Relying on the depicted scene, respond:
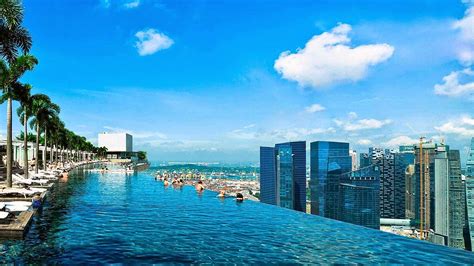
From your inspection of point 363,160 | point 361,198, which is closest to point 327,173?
point 363,160

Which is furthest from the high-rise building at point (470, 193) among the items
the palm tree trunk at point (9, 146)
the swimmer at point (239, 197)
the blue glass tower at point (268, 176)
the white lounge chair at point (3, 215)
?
the palm tree trunk at point (9, 146)

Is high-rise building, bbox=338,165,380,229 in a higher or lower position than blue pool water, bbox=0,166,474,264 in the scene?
lower

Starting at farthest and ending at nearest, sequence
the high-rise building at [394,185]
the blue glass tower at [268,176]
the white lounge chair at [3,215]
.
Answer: the blue glass tower at [268,176], the high-rise building at [394,185], the white lounge chair at [3,215]

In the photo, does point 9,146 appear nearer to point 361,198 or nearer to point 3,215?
point 3,215

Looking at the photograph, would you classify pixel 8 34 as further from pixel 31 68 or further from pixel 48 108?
pixel 48 108

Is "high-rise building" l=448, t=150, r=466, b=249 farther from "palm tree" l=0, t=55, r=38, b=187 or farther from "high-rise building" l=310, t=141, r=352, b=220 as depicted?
"palm tree" l=0, t=55, r=38, b=187

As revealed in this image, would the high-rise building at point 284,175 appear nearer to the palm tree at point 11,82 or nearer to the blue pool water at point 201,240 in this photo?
the blue pool water at point 201,240

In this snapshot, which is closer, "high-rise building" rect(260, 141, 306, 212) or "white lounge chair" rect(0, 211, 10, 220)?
"white lounge chair" rect(0, 211, 10, 220)

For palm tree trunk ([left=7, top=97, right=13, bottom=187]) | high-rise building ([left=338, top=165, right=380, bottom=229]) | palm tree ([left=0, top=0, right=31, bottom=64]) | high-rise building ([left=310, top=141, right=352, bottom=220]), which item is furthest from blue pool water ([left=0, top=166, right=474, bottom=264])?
high-rise building ([left=310, top=141, right=352, bottom=220])
